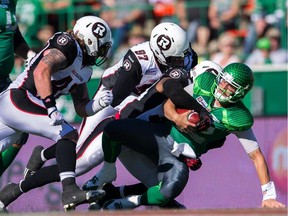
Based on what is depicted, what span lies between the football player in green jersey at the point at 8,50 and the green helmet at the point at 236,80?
2.25 m

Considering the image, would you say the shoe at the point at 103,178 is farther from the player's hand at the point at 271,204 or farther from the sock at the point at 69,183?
the player's hand at the point at 271,204

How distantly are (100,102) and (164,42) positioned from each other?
35.5 inches

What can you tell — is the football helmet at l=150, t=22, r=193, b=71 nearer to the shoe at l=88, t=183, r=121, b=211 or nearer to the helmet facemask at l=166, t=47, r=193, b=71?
the helmet facemask at l=166, t=47, r=193, b=71

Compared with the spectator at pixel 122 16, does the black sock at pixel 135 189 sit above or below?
above

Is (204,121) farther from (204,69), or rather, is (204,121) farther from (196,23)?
(196,23)

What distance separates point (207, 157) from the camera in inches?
451

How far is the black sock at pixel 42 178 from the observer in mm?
8781

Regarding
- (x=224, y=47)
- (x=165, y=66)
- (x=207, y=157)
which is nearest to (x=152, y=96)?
(x=165, y=66)

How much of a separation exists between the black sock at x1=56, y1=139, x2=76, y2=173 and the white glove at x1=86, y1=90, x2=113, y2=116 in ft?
2.03

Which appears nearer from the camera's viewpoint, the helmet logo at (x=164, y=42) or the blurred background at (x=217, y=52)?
the helmet logo at (x=164, y=42)

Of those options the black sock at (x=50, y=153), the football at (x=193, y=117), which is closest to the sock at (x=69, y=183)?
the black sock at (x=50, y=153)

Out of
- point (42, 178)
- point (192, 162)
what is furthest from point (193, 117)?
point (42, 178)

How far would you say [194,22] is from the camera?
14.0m

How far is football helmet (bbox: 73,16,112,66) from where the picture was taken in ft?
29.1
